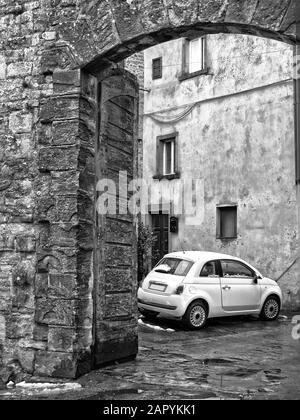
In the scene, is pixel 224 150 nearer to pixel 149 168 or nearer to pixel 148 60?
pixel 149 168

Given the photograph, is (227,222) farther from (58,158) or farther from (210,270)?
(58,158)

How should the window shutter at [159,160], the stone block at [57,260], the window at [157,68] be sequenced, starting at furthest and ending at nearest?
the window at [157,68], the window shutter at [159,160], the stone block at [57,260]

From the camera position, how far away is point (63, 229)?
19.8 feet

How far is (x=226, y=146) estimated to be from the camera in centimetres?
1611

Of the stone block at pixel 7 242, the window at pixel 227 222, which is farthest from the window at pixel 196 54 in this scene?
the stone block at pixel 7 242

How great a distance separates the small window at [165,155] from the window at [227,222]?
99.4 inches

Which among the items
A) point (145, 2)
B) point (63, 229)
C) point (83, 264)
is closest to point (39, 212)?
point (63, 229)

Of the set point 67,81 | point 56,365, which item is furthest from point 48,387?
point 67,81

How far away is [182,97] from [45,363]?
12775 mm

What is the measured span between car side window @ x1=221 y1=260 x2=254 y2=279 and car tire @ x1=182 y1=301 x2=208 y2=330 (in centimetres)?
99

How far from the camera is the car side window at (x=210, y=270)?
434 inches

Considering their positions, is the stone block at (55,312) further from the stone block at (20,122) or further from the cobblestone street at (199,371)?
the stone block at (20,122)

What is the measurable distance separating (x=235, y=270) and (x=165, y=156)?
7246 mm

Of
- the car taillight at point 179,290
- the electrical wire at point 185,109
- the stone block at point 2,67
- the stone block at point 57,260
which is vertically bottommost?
the car taillight at point 179,290
